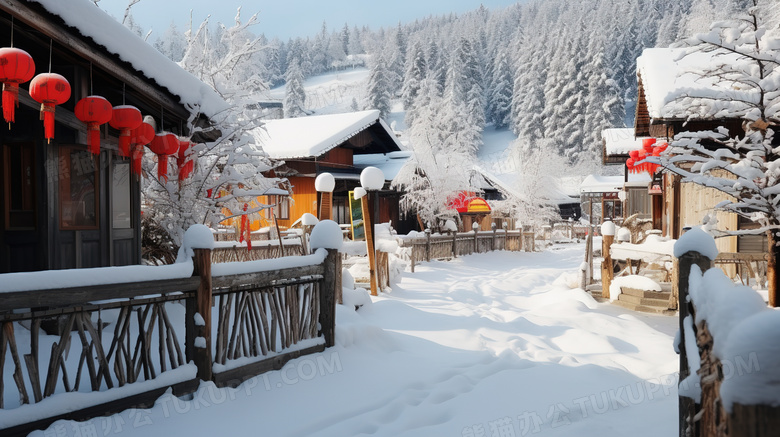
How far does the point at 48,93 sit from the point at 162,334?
2.85 meters

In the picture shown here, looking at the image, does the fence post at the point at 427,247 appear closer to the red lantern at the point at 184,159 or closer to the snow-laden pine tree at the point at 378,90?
the red lantern at the point at 184,159

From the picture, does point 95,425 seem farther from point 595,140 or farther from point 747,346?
point 595,140

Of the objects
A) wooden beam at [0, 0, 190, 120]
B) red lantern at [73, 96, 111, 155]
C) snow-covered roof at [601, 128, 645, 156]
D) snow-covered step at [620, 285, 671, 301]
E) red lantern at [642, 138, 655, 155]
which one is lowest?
snow-covered step at [620, 285, 671, 301]

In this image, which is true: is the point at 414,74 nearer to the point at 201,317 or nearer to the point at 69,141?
the point at 69,141

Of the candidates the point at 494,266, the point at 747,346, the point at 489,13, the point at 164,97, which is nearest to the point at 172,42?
the point at 489,13

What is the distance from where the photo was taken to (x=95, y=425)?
3.85m

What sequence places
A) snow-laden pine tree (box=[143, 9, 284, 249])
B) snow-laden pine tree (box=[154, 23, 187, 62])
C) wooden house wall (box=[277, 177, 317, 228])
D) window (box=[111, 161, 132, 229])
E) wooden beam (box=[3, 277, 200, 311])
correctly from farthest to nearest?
snow-laden pine tree (box=[154, 23, 187, 62]) → wooden house wall (box=[277, 177, 317, 228]) → snow-laden pine tree (box=[143, 9, 284, 249]) → window (box=[111, 161, 132, 229]) → wooden beam (box=[3, 277, 200, 311])

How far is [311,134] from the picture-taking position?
2197 cm

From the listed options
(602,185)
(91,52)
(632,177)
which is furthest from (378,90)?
(91,52)

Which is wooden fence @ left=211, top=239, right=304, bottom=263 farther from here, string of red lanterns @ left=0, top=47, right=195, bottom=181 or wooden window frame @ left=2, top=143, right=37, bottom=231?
wooden window frame @ left=2, top=143, right=37, bottom=231

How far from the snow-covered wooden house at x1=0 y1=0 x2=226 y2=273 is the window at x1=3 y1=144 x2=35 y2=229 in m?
0.01

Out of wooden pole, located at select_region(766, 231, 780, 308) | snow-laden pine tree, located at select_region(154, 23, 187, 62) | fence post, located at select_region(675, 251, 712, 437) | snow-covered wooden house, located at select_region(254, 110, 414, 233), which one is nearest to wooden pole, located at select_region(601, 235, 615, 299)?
wooden pole, located at select_region(766, 231, 780, 308)

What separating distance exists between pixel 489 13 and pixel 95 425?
12877cm

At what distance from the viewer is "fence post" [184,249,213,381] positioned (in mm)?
4738
